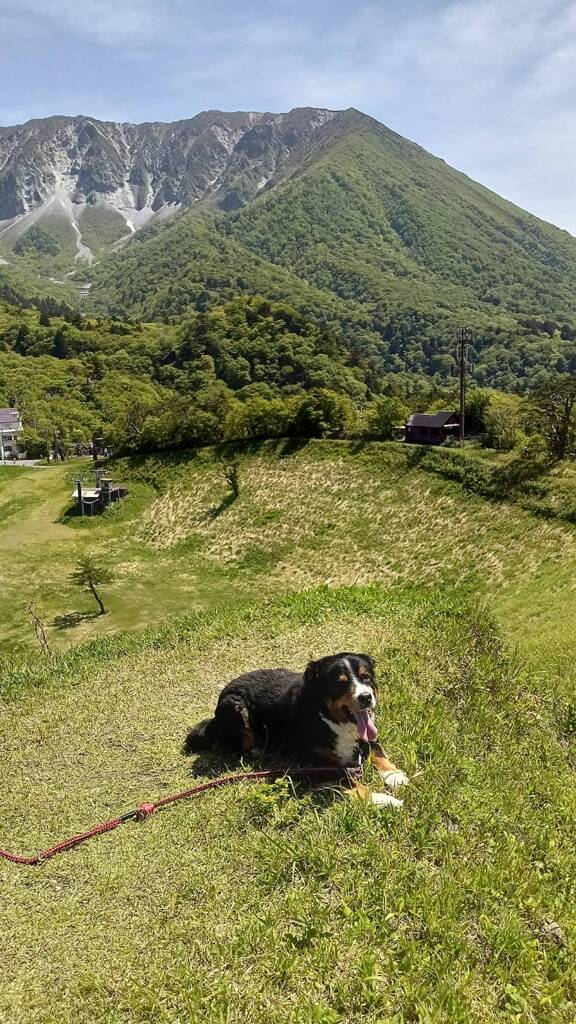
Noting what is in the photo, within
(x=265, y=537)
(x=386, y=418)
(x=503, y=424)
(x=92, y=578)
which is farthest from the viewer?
(x=386, y=418)

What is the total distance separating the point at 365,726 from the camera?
528 centimetres

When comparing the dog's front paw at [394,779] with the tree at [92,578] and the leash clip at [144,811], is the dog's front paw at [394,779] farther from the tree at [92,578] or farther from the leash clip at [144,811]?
the tree at [92,578]

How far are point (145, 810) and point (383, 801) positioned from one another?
2.47m

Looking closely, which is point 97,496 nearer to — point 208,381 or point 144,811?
point 144,811

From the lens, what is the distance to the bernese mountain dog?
17.2 ft

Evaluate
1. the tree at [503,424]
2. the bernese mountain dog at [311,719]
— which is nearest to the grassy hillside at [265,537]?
the tree at [503,424]

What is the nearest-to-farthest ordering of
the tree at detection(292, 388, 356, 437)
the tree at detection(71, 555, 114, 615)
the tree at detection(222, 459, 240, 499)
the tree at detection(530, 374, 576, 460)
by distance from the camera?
1. the tree at detection(71, 555, 114, 615)
2. the tree at detection(530, 374, 576, 460)
3. the tree at detection(222, 459, 240, 499)
4. the tree at detection(292, 388, 356, 437)

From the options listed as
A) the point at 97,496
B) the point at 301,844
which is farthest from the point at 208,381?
the point at 301,844

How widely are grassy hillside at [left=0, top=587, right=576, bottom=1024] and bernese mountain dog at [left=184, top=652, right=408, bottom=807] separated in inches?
14.8

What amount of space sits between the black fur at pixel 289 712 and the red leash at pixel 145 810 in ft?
0.63

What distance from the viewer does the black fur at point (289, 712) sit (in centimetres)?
530

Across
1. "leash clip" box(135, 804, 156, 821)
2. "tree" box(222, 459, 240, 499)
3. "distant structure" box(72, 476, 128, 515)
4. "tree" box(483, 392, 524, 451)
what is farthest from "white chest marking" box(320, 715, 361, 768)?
"distant structure" box(72, 476, 128, 515)

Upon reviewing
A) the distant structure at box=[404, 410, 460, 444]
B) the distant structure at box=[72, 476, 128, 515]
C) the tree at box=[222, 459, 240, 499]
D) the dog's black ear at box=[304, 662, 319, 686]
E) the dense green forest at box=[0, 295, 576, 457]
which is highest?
the dense green forest at box=[0, 295, 576, 457]

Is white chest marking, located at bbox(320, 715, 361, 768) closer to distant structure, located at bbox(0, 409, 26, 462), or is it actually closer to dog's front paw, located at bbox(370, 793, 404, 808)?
dog's front paw, located at bbox(370, 793, 404, 808)
